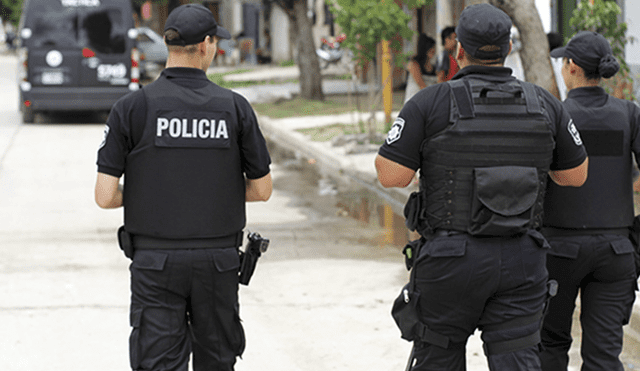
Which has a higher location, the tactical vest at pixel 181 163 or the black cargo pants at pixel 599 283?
the tactical vest at pixel 181 163

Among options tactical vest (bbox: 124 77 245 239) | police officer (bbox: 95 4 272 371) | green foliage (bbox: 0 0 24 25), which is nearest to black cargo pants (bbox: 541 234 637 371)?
police officer (bbox: 95 4 272 371)

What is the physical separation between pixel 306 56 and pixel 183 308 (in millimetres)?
18069

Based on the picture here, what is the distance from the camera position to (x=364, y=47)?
44.7 ft

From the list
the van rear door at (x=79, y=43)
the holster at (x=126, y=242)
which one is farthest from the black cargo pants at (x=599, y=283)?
the van rear door at (x=79, y=43)

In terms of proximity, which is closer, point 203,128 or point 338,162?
point 203,128

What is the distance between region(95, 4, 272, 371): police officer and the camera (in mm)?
3492

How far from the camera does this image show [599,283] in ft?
12.9

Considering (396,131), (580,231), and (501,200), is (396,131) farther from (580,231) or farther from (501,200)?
(580,231)

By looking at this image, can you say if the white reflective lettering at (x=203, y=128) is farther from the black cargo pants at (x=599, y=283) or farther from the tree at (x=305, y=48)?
the tree at (x=305, y=48)

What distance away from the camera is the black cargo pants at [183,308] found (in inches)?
137

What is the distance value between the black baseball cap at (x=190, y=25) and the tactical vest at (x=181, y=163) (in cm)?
17

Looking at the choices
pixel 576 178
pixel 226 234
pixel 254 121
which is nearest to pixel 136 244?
pixel 226 234

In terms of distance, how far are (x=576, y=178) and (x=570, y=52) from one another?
2.21 ft

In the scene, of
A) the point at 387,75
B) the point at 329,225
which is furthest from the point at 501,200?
the point at 387,75
